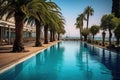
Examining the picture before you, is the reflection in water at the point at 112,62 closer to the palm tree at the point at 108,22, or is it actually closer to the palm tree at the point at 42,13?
the palm tree at the point at 42,13

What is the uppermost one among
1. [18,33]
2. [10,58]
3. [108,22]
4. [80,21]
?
[80,21]

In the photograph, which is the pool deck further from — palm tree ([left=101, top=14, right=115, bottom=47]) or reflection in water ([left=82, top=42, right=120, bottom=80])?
palm tree ([left=101, top=14, right=115, bottom=47])

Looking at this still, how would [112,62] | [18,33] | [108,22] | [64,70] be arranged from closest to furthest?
[64,70] < [112,62] < [18,33] < [108,22]

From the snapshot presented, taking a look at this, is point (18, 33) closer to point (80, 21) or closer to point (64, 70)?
point (64, 70)

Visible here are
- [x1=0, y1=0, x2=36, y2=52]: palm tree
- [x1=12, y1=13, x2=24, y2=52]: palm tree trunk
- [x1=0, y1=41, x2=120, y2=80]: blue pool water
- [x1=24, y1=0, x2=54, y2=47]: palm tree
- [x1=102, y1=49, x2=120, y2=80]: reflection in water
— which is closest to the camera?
[x1=0, y1=41, x2=120, y2=80]: blue pool water

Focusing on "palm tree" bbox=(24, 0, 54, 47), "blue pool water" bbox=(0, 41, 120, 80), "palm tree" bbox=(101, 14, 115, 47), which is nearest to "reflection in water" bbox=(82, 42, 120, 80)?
"blue pool water" bbox=(0, 41, 120, 80)

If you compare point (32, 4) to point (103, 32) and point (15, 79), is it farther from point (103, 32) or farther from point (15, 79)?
point (103, 32)

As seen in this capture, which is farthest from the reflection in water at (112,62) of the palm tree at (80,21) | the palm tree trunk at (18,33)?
the palm tree at (80,21)

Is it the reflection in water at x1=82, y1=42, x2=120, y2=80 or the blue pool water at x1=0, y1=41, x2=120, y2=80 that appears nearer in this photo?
the blue pool water at x1=0, y1=41, x2=120, y2=80

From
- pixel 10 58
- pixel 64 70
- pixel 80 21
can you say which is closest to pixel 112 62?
pixel 64 70

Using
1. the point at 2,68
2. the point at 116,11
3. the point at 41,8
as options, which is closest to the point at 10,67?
the point at 2,68

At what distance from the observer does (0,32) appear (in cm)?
3953

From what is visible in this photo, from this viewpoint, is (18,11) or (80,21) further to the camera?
(80,21)

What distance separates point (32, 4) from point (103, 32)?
2160cm
